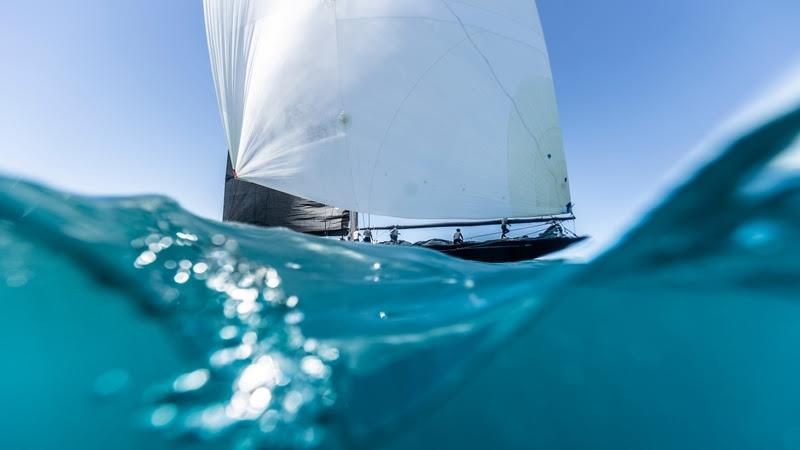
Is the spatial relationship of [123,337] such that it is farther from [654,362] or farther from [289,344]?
[654,362]

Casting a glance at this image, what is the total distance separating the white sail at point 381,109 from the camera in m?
8.53

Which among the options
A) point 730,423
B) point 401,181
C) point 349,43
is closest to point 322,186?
point 401,181

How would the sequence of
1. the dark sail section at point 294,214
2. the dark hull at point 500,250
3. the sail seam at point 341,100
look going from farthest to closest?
the dark sail section at point 294,214 → the sail seam at point 341,100 → the dark hull at point 500,250

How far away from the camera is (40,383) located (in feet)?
4.26

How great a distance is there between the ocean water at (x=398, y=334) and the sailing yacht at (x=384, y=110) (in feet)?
20.4

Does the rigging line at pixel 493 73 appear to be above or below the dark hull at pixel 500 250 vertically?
above

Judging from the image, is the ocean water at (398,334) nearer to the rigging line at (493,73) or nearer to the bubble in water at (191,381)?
the bubble in water at (191,381)

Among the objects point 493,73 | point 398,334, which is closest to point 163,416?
point 398,334

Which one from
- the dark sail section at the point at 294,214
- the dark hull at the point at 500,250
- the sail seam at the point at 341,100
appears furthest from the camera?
the dark sail section at the point at 294,214

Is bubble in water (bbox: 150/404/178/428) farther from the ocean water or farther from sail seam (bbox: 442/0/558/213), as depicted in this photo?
sail seam (bbox: 442/0/558/213)

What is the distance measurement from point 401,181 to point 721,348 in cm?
708

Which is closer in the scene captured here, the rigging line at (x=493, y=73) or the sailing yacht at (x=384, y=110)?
the sailing yacht at (x=384, y=110)

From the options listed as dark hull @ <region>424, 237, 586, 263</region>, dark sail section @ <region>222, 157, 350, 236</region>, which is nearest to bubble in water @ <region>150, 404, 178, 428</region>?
dark hull @ <region>424, 237, 586, 263</region>

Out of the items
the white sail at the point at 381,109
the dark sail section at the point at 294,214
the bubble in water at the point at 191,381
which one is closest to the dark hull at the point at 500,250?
the white sail at the point at 381,109
